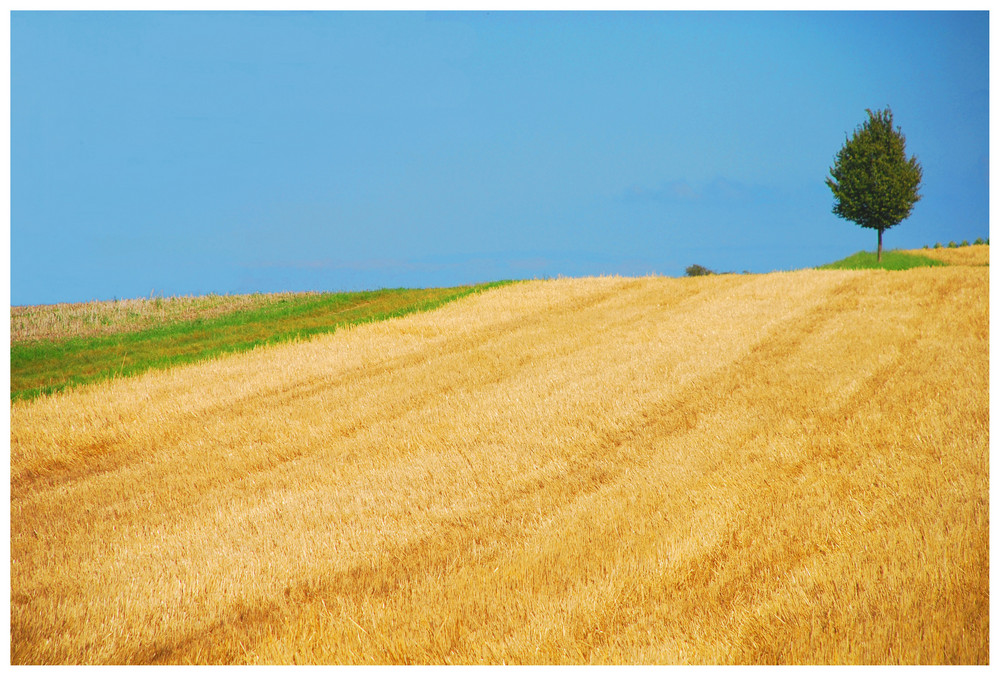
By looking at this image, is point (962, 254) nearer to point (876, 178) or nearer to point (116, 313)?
point (876, 178)

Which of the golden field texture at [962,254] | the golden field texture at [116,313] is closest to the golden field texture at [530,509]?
the golden field texture at [116,313]

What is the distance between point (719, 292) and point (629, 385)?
29.8 feet

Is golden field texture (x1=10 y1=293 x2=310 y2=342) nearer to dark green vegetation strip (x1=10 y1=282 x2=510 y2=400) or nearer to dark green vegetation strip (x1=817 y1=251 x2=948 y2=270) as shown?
dark green vegetation strip (x1=10 y1=282 x2=510 y2=400)

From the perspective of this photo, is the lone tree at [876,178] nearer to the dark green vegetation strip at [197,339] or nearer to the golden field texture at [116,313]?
the dark green vegetation strip at [197,339]

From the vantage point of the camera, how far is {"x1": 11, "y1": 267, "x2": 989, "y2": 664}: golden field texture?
4.41 m

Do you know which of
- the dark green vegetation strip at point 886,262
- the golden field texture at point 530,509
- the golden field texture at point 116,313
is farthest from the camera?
the dark green vegetation strip at point 886,262

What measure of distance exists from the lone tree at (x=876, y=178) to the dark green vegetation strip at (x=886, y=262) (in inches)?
A: 31.7

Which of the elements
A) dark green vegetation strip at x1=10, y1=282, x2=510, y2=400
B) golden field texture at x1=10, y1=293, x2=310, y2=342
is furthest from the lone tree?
golden field texture at x1=10, y1=293, x2=310, y2=342

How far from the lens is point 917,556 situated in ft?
16.2

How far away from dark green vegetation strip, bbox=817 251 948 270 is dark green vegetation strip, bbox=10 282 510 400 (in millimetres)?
22265

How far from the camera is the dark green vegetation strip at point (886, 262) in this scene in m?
36.1

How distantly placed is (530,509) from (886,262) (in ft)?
121
